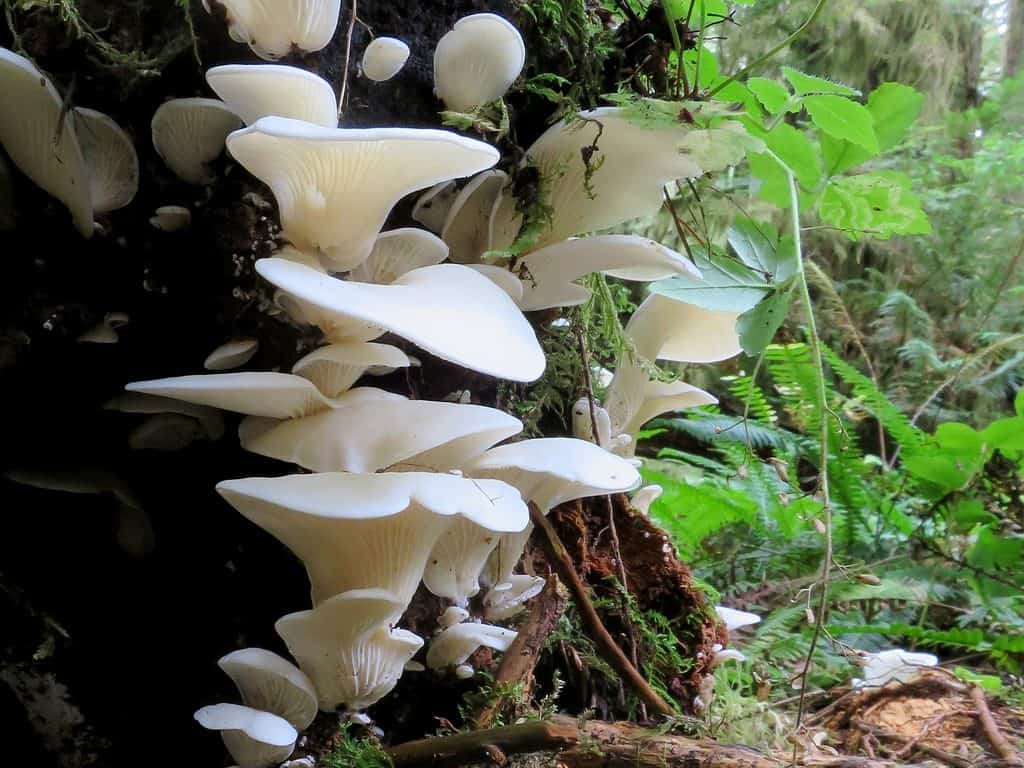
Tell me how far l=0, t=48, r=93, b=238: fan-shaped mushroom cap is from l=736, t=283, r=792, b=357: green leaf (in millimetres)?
1180

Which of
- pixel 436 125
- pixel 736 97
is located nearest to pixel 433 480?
pixel 436 125

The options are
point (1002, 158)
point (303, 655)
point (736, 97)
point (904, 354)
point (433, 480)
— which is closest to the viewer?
point (433, 480)

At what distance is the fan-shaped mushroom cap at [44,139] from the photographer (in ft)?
3.34

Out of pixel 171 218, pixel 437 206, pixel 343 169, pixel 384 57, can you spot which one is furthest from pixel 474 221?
pixel 171 218

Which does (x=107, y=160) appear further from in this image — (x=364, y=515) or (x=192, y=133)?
(x=364, y=515)

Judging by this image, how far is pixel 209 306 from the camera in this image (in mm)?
1219

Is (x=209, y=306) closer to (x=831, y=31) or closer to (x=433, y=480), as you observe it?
(x=433, y=480)

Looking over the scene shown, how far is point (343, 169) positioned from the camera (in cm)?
100

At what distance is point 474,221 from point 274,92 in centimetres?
52

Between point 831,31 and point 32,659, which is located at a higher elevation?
point 831,31

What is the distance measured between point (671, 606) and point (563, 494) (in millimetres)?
715

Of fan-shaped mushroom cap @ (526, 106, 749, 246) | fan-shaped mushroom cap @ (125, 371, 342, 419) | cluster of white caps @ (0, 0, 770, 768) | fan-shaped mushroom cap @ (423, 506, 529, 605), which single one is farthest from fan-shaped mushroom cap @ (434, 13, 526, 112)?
fan-shaped mushroom cap @ (423, 506, 529, 605)

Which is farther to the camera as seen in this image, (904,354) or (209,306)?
(904,354)

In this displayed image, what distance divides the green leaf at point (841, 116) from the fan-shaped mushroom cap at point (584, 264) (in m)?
0.44
